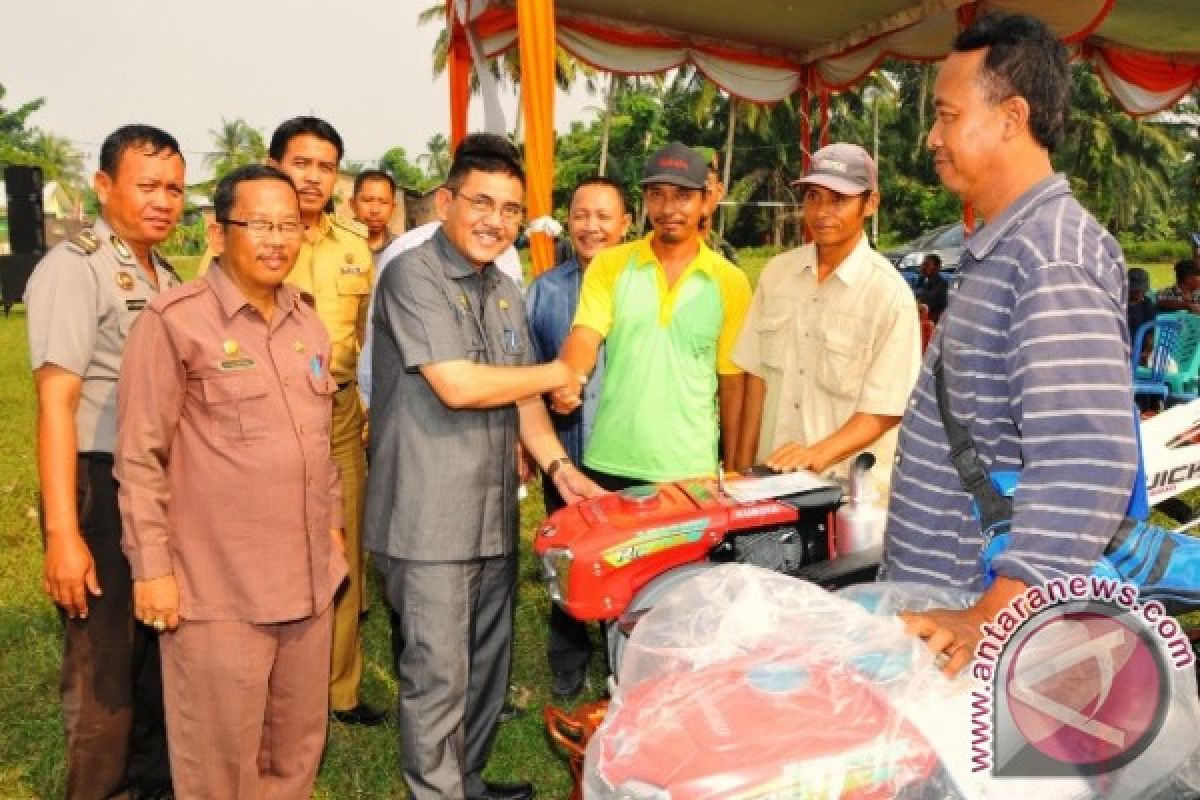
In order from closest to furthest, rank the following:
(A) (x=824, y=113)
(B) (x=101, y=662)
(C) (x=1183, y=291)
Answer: (B) (x=101, y=662)
(C) (x=1183, y=291)
(A) (x=824, y=113)

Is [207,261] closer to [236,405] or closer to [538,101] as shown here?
[236,405]

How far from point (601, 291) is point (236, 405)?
1412mm

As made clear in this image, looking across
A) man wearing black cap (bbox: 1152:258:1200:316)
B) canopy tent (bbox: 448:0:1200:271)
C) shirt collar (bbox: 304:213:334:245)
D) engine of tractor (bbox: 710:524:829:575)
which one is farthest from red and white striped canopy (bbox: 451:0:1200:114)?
engine of tractor (bbox: 710:524:829:575)

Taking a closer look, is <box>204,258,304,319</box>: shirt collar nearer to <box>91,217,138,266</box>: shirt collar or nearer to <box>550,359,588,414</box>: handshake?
<box>91,217,138,266</box>: shirt collar

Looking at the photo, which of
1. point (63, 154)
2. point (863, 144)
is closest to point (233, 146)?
point (63, 154)

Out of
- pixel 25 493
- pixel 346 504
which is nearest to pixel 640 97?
pixel 25 493

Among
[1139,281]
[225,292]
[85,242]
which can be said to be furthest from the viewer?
[1139,281]

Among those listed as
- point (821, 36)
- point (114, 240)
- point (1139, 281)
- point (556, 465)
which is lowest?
point (556, 465)

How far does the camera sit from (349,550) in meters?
3.47

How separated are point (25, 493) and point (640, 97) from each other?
33.5 meters

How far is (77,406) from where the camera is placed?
2496 millimetres

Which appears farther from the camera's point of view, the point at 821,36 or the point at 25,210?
the point at 25,210

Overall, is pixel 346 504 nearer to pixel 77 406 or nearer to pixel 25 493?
pixel 77 406

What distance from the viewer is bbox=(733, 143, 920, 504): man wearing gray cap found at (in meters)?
2.66
